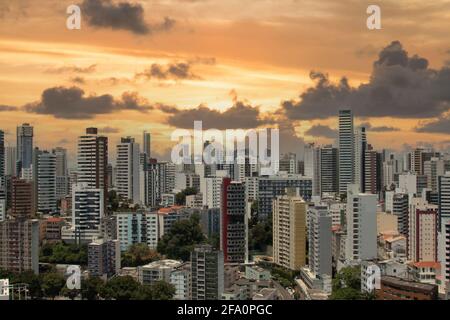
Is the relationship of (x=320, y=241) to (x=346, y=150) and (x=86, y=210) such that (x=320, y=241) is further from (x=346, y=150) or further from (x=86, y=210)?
(x=86, y=210)

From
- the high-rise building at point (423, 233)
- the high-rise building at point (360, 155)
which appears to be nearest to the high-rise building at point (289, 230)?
the high-rise building at point (360, 155)

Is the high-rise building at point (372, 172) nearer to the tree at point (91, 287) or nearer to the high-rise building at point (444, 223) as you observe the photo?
the high-rise building at point (444, 223)

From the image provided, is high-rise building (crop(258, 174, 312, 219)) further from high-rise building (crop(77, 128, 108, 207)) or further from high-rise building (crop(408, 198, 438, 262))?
high-rise building (crop(77, 128, 108, 207))

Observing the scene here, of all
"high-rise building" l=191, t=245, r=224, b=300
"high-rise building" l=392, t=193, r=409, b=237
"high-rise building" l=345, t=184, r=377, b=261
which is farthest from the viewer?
"high-rise building" l=392, t=193, r=409, b=237

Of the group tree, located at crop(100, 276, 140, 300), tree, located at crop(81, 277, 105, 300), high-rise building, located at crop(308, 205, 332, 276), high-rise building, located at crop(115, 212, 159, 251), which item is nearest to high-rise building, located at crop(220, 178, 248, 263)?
high-rise building, located at crop(308, 205, 332, 276)

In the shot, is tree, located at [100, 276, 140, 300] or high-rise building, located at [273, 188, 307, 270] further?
high-rise building, located at [273, 188, 307, 270]
